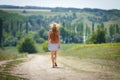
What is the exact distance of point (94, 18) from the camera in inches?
253

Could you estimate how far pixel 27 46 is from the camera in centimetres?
588

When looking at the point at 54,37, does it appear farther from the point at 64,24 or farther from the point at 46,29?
the point at 64,24

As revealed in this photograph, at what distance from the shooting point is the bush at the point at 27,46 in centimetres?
585

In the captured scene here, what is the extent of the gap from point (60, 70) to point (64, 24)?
1.51 metres

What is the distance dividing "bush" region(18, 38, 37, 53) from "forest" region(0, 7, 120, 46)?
0.31 ft

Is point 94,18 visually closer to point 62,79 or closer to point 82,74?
point 82,74

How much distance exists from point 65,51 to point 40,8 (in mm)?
1133

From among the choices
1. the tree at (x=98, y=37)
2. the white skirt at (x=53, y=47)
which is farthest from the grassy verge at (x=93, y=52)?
the white skirt at (x=53, y=47)

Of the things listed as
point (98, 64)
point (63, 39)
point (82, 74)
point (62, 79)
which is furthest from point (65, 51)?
point (62, 79)

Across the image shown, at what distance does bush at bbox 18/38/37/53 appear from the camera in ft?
19.2

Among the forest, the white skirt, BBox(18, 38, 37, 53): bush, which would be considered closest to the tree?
the forest

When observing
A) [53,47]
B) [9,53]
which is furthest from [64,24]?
[9,53]

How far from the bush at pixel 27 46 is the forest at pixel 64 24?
0.31 feet

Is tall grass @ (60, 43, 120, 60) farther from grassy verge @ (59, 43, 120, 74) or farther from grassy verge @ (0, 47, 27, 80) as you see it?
grassy verge @ (0, 47, 27, 80)
